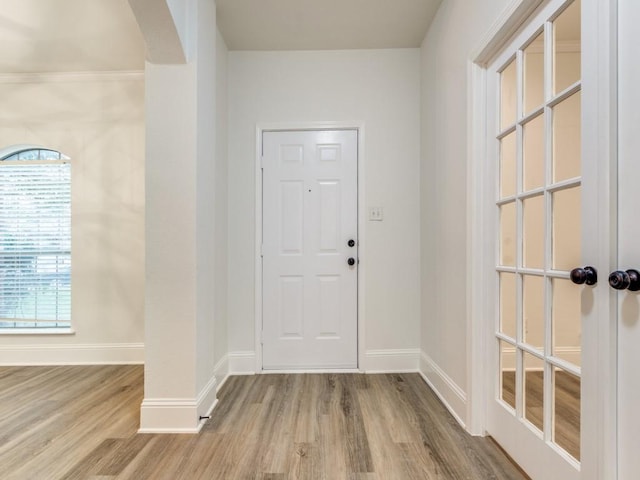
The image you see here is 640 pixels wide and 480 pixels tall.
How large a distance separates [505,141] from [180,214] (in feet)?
5.57

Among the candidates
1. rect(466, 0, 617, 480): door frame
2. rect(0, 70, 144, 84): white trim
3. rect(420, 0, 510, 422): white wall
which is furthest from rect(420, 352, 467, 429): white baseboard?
rect(0, 70, 144, 84): white trim

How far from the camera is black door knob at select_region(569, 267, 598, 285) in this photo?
1088 mm

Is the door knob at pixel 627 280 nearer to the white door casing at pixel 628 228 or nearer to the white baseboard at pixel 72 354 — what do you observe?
the white door casing at pixel 628 228

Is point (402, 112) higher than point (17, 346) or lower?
higher

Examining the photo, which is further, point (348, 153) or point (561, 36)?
point (348, 153)

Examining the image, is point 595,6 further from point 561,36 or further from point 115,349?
point 115,349

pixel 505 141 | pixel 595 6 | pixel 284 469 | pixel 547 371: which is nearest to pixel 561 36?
pixel 595 6

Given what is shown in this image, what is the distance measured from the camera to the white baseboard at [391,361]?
112 inches

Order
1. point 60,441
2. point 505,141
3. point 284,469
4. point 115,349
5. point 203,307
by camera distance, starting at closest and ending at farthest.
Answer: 1. point 284,469
2. point 505,141
3. point 60,441
4. point 203,307
5. point 115,349

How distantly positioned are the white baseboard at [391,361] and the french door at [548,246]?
105cm

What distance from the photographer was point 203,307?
2094 mm

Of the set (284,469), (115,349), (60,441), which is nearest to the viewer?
(284,469)

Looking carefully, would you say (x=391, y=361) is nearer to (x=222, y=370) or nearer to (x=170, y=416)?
(x=222, y=370)

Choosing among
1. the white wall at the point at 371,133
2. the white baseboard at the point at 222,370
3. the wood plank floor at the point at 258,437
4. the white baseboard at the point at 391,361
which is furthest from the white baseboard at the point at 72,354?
the white baseboard at the point at 391,361
